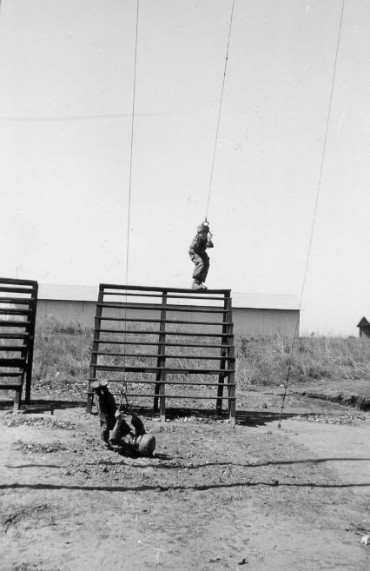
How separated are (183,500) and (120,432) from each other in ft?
5.49

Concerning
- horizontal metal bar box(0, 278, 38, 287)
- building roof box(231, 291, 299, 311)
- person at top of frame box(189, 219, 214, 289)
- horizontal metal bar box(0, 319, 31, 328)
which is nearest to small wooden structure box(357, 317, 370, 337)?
building roof box(231, 291, 299, 311)

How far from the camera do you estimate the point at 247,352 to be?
66.7 ft

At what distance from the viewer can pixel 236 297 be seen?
153ft

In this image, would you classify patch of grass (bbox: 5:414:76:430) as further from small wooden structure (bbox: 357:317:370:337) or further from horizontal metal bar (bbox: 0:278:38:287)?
small wooden structure (bbox: 357:317:370:337)

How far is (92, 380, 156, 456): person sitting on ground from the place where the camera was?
6.61 meters

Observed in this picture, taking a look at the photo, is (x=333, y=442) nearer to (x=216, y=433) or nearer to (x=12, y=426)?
(x=216, y=433)

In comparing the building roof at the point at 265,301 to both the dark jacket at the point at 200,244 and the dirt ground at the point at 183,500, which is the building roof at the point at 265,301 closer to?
the dark jacket at the point at 200,244

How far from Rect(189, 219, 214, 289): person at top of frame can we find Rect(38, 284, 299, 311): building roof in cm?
3195

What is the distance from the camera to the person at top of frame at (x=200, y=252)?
37.6 feet

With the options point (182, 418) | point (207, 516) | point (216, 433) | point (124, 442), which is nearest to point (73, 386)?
point (182, 418)

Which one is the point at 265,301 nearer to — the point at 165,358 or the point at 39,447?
the point at 165,358

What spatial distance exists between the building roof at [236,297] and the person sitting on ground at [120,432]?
118 feet

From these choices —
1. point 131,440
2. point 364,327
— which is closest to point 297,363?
point 131,440

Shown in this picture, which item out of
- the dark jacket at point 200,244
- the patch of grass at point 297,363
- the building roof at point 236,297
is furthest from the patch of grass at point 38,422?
the building roof at point 236,297
